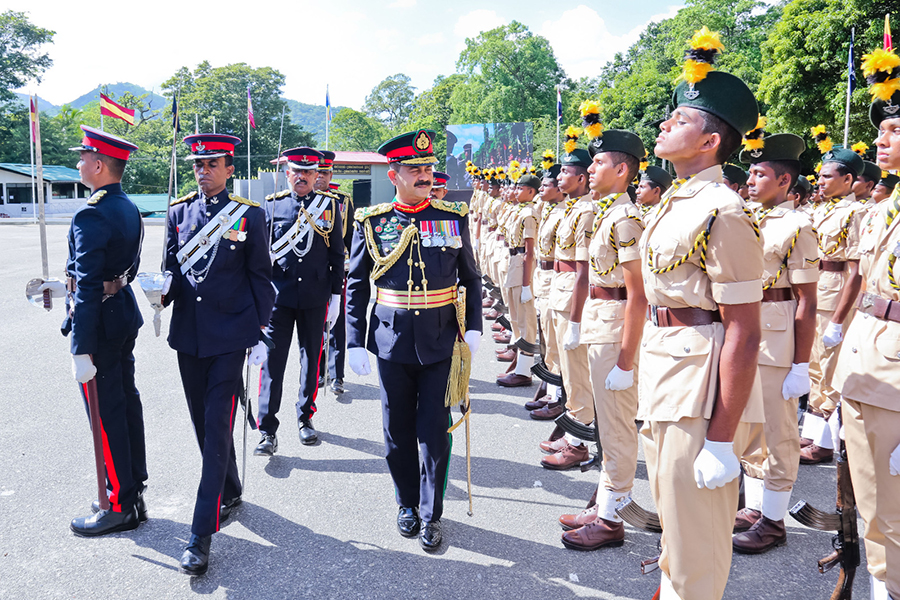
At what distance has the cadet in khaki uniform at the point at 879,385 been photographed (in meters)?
2.56

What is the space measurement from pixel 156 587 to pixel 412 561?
1.26 metres

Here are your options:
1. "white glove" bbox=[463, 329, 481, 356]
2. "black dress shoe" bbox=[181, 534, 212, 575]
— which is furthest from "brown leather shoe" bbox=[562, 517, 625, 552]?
"black dress shoe" bbox=[181, 534, 212, 575]

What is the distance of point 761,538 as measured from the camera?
3.61m

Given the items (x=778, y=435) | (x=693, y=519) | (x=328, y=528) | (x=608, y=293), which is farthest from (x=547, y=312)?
(x=693, y=519)

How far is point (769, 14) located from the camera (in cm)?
4003

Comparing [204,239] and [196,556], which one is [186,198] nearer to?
[204,239]

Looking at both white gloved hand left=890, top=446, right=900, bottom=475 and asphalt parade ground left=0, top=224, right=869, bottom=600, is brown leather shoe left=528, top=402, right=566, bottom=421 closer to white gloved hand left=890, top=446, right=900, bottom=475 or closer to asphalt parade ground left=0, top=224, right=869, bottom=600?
asphalt parade ground left=0, top=224, right=869, bottom=600

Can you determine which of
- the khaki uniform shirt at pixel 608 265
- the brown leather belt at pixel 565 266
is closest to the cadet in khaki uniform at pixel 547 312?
the brown leather belt at pixel 565 266

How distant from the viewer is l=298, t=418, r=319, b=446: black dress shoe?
16.9 ft

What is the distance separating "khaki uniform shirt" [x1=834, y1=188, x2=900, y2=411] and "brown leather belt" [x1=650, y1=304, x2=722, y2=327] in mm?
743

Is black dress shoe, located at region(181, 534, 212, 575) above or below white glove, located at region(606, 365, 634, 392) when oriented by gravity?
below

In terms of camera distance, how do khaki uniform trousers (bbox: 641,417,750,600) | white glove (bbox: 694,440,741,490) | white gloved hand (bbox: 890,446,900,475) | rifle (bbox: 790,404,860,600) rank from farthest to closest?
rifle (bbox: 790,404,860,600) → white gloved hand (bbox: 890,446,900,475) → khaki uniform trousers (bbox: 641,417,750,600) → white glove (bbox: 694,440,741,490)

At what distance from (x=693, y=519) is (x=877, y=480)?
0.87 meters

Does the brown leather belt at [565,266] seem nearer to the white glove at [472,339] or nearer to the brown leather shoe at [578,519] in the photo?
the white glove at [472,339]
